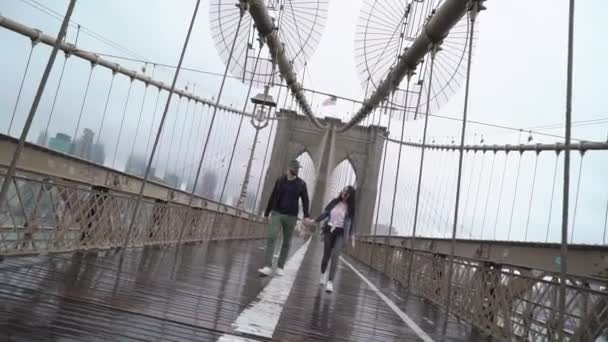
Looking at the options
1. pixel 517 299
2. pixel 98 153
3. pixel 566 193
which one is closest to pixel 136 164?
pixel 98 153

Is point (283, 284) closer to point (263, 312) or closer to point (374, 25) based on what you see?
point (263, 312)

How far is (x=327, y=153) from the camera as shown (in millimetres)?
57031

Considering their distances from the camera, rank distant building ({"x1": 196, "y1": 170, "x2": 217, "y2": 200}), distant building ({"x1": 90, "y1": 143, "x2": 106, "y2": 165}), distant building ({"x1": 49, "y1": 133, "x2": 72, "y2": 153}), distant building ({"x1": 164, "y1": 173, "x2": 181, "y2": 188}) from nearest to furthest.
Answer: distant building ({"x1": 49, "y1": 133, "x2": 72, "y2": 153}), distant building ({"x1": 90, "y1": 143, "x2": 106, "y2": 165}), distant building ({"x1": 164, "y1": 173, "x2": 181, "y2": 188}), distant building ({"x1": 196, "y1": 170, "x2": 217, "y2": 200})

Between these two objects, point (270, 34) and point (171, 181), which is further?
point (171, 181)

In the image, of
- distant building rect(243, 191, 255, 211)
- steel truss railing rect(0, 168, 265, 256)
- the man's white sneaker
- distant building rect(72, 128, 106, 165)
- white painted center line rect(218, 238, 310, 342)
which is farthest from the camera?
distant building rect(243, 191, 255, 211)

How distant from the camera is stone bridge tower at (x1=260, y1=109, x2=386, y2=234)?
177ft

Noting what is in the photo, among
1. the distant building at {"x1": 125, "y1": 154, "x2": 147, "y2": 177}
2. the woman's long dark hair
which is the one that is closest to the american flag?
the distant building at {"x1": 125, "y1": 154, "x2": 147, "y2": 177}

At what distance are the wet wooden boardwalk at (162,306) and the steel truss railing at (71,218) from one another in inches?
12.5

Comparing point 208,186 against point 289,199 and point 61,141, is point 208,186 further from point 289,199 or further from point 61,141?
point 289,199

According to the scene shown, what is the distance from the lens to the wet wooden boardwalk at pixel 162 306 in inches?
113

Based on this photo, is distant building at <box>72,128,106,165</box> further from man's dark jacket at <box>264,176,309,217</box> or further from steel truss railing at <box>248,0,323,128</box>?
man's dark jacket at <box>264,176,309,217</box>

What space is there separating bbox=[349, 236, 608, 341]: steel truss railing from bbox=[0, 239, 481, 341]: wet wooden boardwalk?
36cm

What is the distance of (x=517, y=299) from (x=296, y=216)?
3140 millimetres

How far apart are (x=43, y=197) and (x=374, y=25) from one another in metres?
13.0
